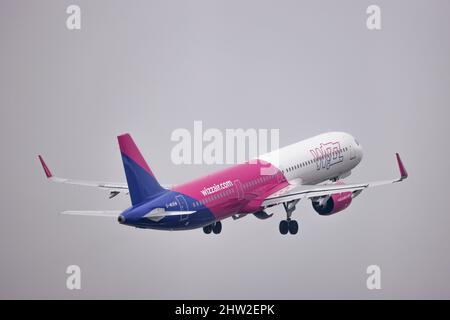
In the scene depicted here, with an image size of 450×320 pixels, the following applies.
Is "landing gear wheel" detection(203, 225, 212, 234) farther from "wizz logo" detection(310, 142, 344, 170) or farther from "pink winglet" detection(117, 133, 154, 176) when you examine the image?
"pink winglet" detection(117, 133, 154, 176)

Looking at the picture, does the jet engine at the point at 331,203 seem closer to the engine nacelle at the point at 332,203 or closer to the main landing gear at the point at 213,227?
the engine nacelle at the point at 332,203

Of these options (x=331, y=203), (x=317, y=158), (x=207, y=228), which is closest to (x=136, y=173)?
(x=207, y=228)

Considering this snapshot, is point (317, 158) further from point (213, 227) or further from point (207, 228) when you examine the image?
point (207, 228)

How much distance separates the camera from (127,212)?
135 metres

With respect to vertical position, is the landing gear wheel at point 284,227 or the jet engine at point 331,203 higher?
the jet engine at point 331,203

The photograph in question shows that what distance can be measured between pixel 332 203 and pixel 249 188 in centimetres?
819

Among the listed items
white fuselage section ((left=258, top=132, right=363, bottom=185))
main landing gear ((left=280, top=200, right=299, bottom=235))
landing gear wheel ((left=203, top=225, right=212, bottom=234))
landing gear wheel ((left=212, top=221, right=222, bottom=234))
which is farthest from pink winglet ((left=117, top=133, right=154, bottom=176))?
main landing gear ((left=280, top=200, right=299, bottom=235))

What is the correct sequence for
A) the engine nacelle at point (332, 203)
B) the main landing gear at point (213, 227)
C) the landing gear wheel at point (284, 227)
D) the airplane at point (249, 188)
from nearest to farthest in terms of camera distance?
the airplane at point (249, 188) → the main landing gear at point (213, 227) → the landing gear wheel at point (284, 227) → the engine nacelle at point (332, 203)

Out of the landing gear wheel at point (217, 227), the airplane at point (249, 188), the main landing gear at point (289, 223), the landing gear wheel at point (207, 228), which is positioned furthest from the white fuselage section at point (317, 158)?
the landing gear wheel at point (207, 228)

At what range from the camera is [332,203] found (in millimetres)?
149750

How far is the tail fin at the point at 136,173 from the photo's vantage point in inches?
5300

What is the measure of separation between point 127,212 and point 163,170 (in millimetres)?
41486

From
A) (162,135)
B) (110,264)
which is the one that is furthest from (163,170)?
(110,264)

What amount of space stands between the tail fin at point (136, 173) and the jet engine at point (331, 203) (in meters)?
17.4
